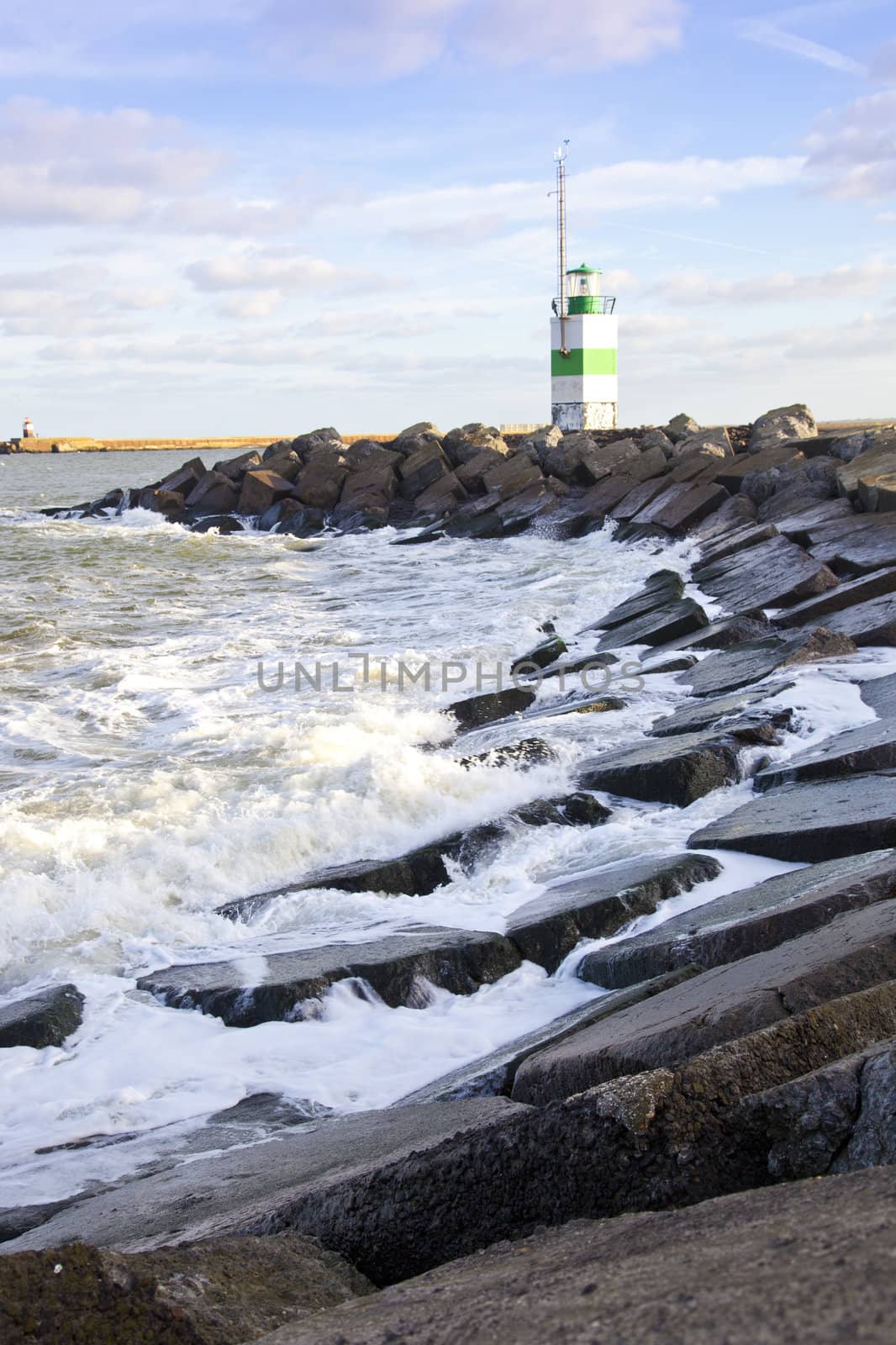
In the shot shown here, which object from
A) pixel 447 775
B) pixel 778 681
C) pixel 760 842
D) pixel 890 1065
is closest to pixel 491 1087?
pixel 890 1065

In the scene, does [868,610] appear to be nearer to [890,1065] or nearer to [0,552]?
[890,1065]

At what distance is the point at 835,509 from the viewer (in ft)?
44.5

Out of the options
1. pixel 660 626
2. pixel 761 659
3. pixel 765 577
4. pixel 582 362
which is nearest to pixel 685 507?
pixel 765 577

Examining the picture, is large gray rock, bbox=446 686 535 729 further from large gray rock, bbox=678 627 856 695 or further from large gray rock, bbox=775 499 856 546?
large gray rock, bbox=775 499 856 546

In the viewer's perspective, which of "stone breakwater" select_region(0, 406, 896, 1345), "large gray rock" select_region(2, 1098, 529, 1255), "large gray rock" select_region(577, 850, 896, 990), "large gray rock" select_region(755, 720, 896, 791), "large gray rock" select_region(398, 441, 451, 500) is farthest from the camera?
"large gray rock" select_region(398, 441, 451, 500)

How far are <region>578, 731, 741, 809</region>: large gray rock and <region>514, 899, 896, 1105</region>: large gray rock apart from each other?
112 inches

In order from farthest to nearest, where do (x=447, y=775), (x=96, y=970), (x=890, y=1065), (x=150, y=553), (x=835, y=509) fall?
(x=150, y=553) → (x=835, y=509) → (x=447, y=775) → (x=96, y=970) → (x=890, y=1065)

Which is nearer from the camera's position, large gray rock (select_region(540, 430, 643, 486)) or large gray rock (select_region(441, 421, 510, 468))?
large gray rock (select_region(540, 430, 643, 486))

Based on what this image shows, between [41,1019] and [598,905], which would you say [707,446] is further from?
[41,1019]

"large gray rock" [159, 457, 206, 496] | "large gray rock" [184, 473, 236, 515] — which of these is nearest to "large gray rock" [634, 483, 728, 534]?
"large gray rock" [184, 473, 236, 515]

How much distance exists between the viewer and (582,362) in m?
32.3

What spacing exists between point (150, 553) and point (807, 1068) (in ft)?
69.0

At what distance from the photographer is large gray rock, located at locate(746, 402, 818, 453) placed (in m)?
22.3

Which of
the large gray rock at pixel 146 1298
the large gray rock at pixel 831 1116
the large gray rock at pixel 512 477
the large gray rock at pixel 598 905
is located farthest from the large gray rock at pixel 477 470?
the large gray rock at pixel 146 1298
